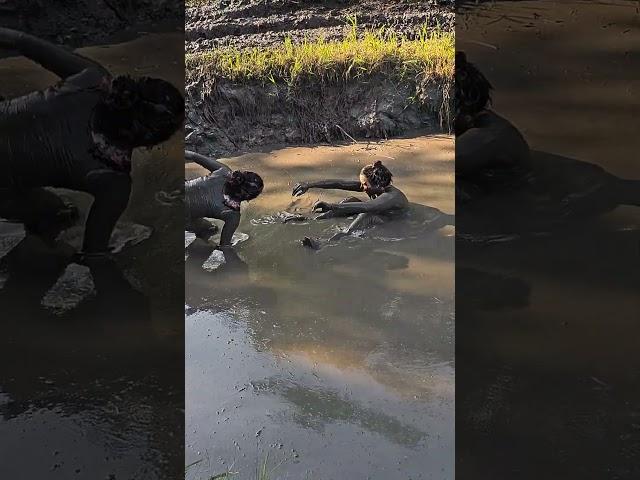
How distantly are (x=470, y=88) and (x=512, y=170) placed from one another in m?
0.13

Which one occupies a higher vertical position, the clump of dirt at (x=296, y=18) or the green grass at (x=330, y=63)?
the clump of dirt at (x=296, y=18)

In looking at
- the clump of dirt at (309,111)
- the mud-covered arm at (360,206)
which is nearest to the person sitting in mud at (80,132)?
the mud-covered arm at (360,206)

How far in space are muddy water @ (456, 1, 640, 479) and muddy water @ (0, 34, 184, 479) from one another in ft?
1.43

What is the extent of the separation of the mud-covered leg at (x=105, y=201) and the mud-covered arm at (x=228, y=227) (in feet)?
10.6

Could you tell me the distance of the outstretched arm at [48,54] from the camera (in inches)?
41.7

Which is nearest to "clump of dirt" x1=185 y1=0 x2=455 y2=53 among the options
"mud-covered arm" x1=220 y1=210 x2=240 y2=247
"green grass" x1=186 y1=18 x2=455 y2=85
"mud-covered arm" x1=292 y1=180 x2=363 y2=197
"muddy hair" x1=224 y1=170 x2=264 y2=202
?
"green grass" x1=186 y1=18 x2=455 y2=85

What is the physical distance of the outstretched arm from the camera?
106 centimetres

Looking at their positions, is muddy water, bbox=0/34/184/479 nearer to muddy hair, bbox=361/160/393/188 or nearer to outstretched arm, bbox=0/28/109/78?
outstretched arm, bbox=0/28/109/78

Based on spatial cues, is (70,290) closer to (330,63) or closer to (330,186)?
(330,186)

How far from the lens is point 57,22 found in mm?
1073

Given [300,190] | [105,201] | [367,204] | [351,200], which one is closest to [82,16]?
[105,201]

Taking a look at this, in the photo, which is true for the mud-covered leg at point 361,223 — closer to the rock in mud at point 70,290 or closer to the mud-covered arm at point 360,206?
the mud-covered arm at point 360,206

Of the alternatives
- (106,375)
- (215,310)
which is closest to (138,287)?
(106,375)

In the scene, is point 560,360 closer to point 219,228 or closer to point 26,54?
point 26,54
